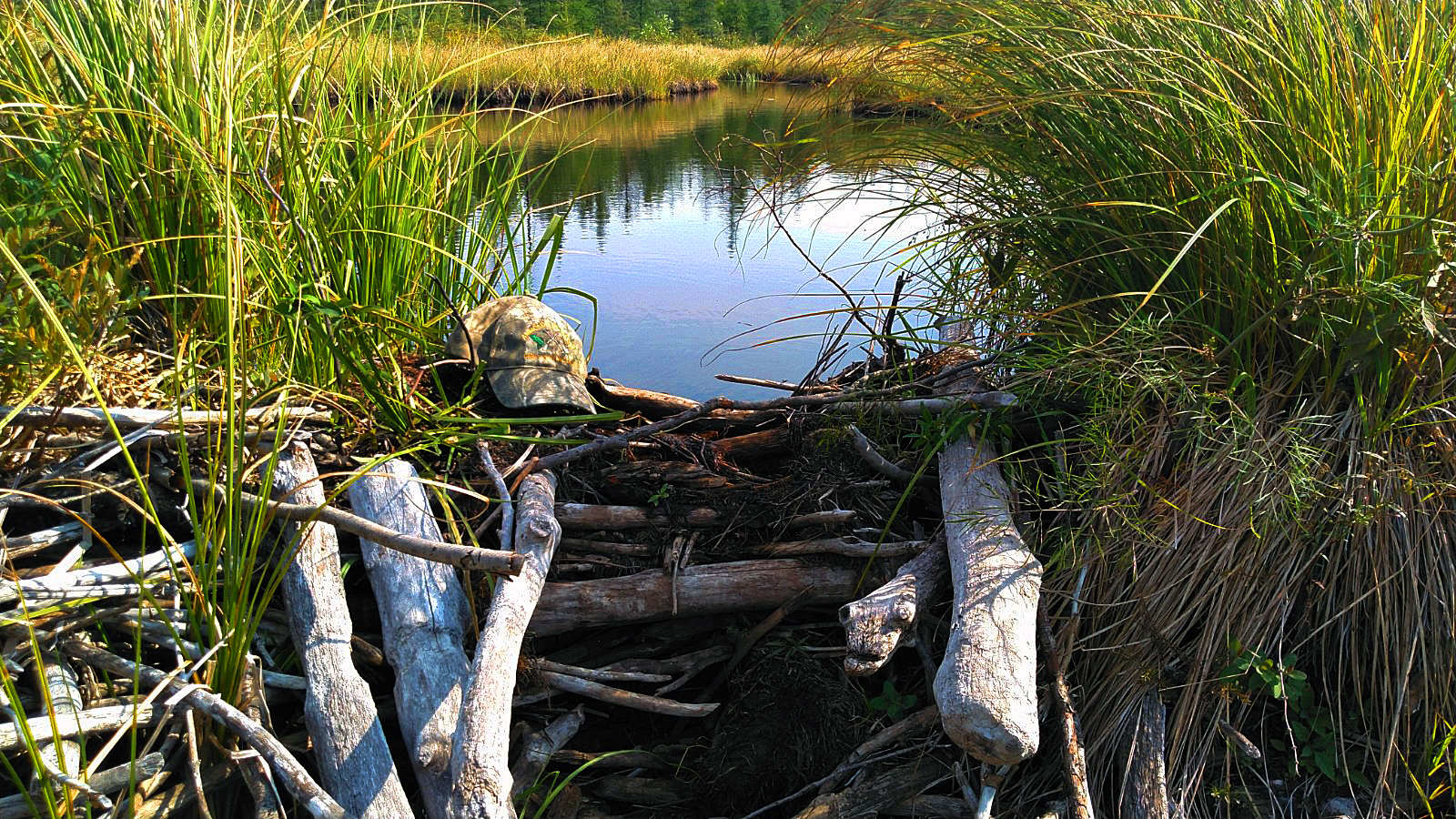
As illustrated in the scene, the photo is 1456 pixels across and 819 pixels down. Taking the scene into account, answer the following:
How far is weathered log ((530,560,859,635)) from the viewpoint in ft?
7.02

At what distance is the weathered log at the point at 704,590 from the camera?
214cm

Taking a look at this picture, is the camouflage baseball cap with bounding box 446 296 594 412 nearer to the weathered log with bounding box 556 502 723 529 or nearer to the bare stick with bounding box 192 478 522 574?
the weathered log with bounding box 556 502 723 529

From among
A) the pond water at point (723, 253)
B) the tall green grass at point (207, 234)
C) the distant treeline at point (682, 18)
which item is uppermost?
the distant treeline at point (682, 18)

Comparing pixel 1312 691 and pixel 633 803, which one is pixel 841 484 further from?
pixel 1312 691

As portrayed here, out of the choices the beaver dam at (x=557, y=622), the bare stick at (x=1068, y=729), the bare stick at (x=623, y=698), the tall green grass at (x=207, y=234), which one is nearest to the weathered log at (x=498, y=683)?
the beaver dam at (x=557, y=622)

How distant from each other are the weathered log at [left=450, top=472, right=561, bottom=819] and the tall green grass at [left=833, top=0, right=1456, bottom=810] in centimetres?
104

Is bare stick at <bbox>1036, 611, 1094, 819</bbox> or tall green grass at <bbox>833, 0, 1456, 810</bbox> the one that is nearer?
bare stick at <bbox>1036, 611, 1094, 819</bbox>

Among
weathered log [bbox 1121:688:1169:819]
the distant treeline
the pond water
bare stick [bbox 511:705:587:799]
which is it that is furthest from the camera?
the distant treeline

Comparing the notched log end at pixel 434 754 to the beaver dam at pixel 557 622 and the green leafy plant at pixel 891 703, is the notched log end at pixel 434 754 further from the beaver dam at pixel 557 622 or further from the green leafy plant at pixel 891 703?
the green leafy plant at pixel 891 703

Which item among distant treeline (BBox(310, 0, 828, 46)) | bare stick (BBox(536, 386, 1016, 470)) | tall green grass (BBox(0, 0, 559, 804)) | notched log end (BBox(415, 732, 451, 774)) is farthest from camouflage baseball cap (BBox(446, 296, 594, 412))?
distant treeline (BBox(310, 0, 828, 46))

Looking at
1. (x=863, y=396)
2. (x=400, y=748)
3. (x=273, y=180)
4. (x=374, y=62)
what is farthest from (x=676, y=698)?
(x=374, y=62)

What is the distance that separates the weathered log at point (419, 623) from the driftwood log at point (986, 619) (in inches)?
33.7

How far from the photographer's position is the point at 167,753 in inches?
64.2

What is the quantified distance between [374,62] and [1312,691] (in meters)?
2.91
